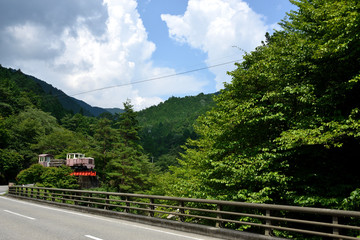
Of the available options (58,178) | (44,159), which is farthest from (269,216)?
(44,159)

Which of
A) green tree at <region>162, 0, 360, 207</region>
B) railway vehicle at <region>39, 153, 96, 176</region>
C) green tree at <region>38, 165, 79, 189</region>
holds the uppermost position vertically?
green tree at <region>162, 0, 360, 207</region>

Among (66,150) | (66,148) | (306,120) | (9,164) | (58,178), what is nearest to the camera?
(306,120)

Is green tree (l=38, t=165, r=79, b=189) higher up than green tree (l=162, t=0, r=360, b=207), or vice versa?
green tree (l=162, t=0, r=360, b=207)

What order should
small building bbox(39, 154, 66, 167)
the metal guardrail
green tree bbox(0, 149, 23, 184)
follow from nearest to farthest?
1. the metal guardrail
2. small building bbox(39, 154, 66, 167)
3. green tree bbox(0, 149, 23, 184)

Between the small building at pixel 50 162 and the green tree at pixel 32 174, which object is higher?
the small building at pixel 50 162

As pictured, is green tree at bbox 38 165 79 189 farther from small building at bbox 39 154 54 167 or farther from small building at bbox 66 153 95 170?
small building at bbox 39 154 54 167

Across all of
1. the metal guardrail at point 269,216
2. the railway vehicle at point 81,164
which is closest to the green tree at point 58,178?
the railway vehicle at point 81,164

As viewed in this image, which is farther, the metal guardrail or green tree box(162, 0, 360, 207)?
green tree box(162, 0, 360, 207)

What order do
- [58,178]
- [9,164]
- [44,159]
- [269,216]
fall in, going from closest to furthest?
[269,216] → [58,178] → [44,159] → [9,164]

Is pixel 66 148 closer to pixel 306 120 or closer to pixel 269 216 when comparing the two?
pixel 306 120

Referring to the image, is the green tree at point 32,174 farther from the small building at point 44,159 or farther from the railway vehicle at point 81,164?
the small building at point 44,159

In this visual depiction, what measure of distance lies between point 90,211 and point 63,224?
429 centimetres

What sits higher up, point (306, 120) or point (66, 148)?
point (306, 120)

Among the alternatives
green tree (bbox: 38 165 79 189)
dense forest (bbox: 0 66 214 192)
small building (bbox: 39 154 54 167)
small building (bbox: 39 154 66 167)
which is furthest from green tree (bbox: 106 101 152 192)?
small building (bbox: 39 154 54 167)
